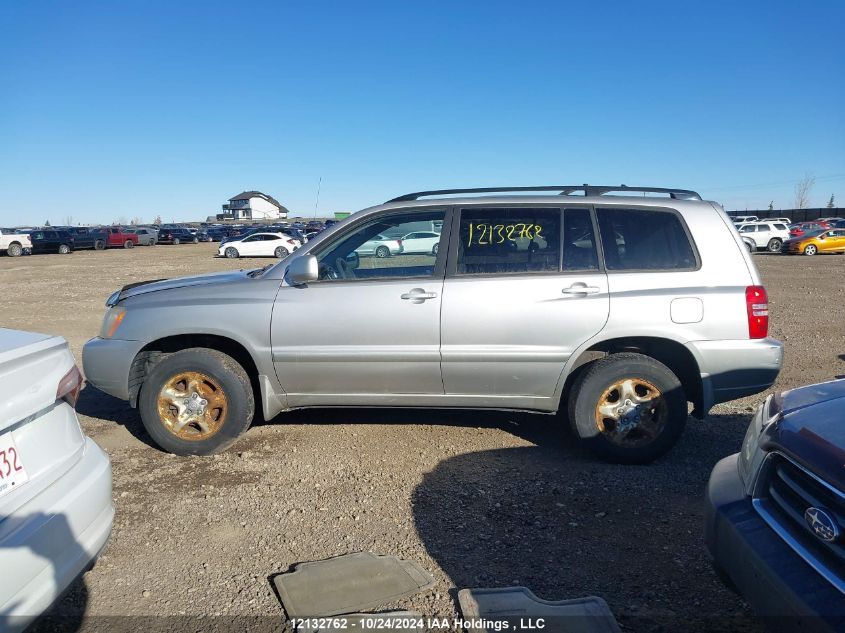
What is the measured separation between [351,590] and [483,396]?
1797 mm

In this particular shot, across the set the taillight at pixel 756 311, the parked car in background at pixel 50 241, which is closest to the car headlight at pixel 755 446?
the taillight at pixel 756 311

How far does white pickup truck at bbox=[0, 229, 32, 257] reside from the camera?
34.8 meters

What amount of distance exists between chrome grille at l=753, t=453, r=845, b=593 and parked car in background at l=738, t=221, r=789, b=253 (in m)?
31.6

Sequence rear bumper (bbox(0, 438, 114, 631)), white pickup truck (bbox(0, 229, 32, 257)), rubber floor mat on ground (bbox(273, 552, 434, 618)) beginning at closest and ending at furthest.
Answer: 1. rear bumper (bbox(0, 438, 114, 631))
2. rubber floor mat on ground (bbox(273, 552, 434, 618))
3. white pickup truck (bbox(0, 229, 32, 257))

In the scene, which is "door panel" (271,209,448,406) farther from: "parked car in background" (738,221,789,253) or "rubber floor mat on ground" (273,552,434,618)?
"parked car in background" (738,221,789,253)

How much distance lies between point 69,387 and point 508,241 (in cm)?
288

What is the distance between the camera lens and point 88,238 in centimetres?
4069

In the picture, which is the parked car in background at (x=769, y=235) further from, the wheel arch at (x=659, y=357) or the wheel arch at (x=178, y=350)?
the wheel arch at (x=178, y=350)

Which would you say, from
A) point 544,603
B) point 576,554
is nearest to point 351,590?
point 544,603

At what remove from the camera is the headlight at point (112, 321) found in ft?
15.2

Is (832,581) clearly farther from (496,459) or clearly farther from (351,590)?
(496,459)

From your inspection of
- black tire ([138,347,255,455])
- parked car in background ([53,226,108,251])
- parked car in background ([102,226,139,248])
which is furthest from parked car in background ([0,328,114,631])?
parked car in background ([102,226,139,248])

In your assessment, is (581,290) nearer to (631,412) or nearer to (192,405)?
(631,412)

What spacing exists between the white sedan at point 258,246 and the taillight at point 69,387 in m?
31.3
